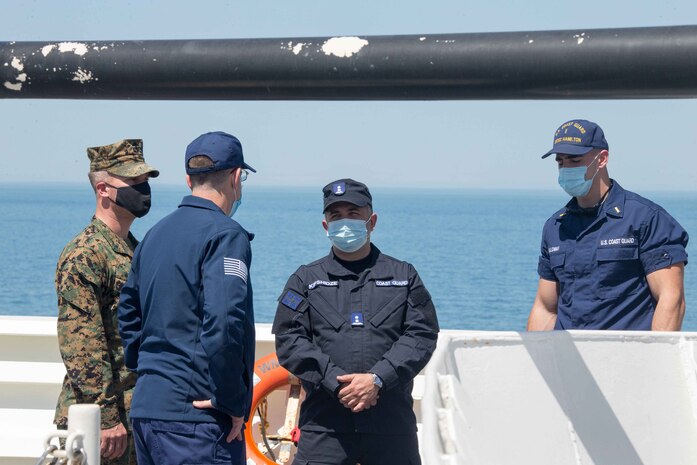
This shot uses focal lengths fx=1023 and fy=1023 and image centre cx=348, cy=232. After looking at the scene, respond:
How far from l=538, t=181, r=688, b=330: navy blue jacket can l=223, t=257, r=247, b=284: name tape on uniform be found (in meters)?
1.47

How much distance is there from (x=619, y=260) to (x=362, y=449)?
3.92 feet

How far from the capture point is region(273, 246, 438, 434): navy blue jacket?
3.75 m

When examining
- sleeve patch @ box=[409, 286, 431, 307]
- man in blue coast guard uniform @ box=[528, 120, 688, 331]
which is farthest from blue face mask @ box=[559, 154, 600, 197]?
sleeve patch @ box=[409, 286, 431, 307]

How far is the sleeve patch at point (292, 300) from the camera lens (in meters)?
3.89

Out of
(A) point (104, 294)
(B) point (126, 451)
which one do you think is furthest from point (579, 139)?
(B) point (126, 451)

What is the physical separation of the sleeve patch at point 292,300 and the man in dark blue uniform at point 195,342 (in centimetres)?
71

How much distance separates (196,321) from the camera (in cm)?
309

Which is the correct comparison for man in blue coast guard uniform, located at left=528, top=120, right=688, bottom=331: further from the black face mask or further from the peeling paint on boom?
the peeling paint on boom

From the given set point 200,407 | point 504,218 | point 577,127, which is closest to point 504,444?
point 200,407

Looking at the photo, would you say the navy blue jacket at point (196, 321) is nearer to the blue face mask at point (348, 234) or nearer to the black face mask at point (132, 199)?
the black face mask at point (132, 199)

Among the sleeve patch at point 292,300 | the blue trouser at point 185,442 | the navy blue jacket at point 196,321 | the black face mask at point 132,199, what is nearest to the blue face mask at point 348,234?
the sleeve patch at point 292,300

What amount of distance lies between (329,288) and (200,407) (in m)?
0.97

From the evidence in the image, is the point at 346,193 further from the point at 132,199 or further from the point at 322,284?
the point at 132,199

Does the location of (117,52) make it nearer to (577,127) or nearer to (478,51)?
(478,51)
